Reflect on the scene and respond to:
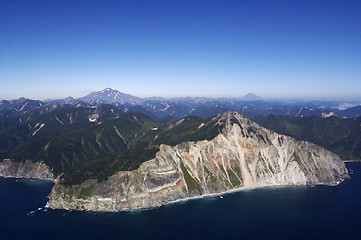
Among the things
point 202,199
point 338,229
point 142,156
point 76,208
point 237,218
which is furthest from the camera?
point 142,156

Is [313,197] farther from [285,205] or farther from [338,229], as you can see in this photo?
[338,229]

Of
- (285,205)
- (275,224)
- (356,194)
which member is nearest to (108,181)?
(275,224)

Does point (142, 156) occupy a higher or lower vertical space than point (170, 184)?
higher

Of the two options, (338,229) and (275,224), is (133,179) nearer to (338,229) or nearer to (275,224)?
(275,224)

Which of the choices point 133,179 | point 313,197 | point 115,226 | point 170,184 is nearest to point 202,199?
point 170,184

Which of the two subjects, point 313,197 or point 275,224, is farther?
point 313,197

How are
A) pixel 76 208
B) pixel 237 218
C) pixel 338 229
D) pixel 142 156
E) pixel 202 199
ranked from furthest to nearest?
pixel 142 156 < pixel 202 199 < pixel 76 208 < pixel 237 218 < pixel 338 229
